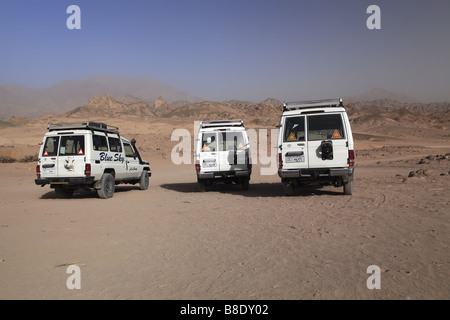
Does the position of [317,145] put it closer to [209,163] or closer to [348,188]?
[348,188]

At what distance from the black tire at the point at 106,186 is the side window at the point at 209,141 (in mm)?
3213

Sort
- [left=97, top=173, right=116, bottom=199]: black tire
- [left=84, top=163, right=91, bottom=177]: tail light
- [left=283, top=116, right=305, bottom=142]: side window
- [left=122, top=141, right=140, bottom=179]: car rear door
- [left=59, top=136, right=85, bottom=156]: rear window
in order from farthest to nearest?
[left=122, top=141, right=140, bottom=179]: car rear door
[left=97, top=173, right=116, bottom=199]: black tire
[left=59, top=136, right=85, bottom=156]: rear window
[left=84, top=163, right=91, bottom=177]: tail light
[left=283, top=116, right=305, bottom=142]: side window

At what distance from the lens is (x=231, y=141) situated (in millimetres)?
12820

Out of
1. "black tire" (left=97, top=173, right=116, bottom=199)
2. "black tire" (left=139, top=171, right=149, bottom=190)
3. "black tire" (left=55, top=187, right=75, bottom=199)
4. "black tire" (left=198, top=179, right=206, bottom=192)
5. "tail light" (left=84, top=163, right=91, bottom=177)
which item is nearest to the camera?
"tail light" (left=84, top=163, right=91, bottom=177)

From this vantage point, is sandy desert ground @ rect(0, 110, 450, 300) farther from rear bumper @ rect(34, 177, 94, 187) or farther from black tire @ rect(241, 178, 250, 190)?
black tire @ rect(241, 178, 250, 190)

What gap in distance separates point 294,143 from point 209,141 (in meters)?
3.55

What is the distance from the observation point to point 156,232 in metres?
7.00

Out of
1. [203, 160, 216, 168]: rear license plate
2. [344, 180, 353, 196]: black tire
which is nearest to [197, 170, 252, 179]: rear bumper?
[203, 160, 216, 168]: rear license plate

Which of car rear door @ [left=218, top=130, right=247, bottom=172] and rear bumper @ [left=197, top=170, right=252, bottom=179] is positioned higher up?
car rear door @ [left=218, top=130, right=247, bottom=172]

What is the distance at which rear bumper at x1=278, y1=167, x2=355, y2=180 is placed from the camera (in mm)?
9812

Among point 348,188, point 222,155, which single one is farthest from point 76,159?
point 348,188

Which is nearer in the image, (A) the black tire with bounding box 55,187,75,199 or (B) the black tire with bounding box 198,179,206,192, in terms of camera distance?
(A) the black tire with bounding box 55,187,75,199

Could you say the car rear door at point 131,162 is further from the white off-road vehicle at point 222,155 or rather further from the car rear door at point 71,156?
the white off-road vehicle at point 222,155

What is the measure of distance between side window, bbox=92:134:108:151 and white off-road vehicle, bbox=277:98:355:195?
5540 mm
